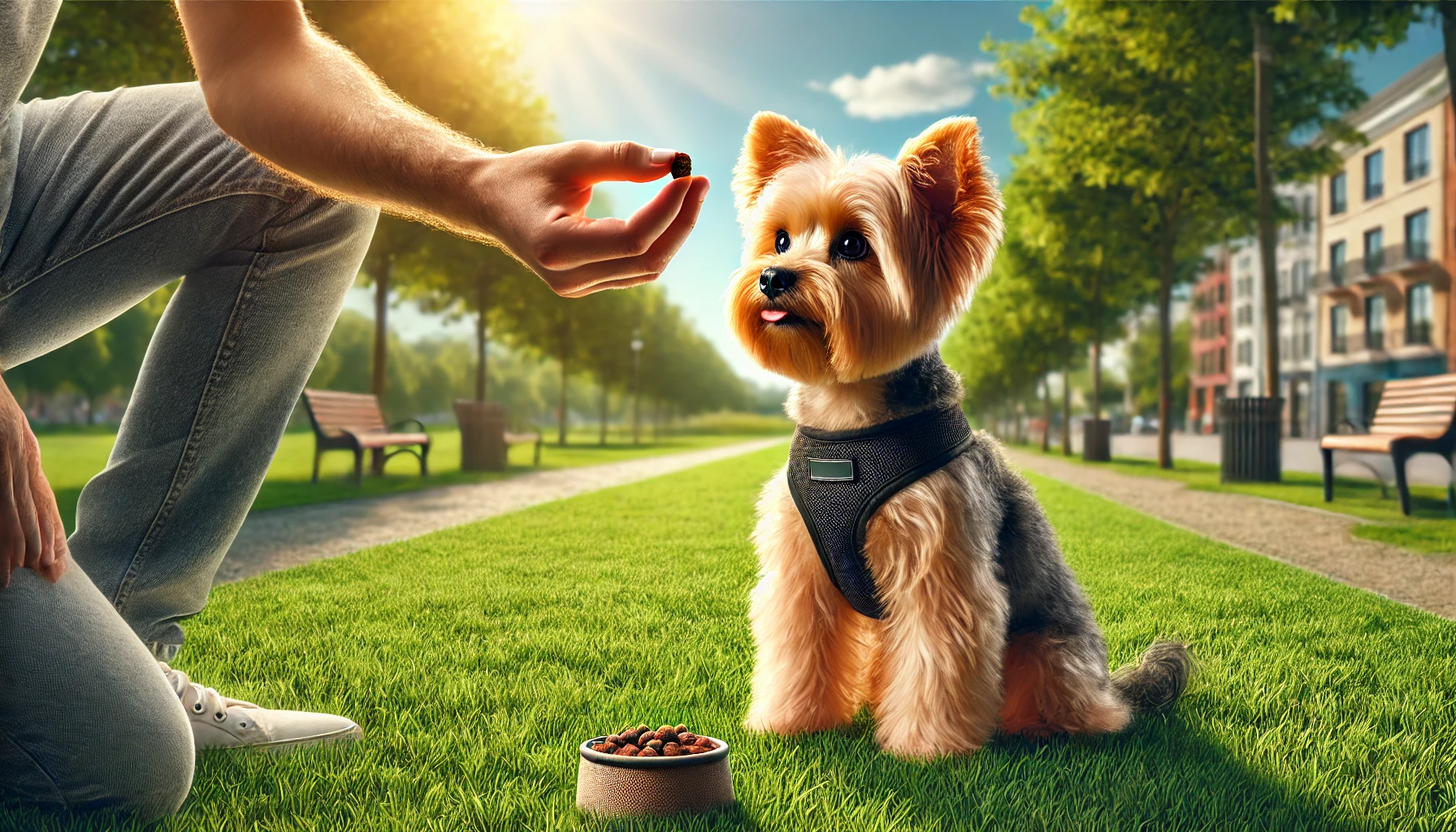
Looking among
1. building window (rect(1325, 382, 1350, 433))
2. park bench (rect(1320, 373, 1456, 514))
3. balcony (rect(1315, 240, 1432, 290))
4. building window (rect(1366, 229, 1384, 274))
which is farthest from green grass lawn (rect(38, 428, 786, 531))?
building window (rect(1325, 382, 1350, 433))

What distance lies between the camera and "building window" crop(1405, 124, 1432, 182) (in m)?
39.6

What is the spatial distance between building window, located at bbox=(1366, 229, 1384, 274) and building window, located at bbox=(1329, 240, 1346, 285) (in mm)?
1421

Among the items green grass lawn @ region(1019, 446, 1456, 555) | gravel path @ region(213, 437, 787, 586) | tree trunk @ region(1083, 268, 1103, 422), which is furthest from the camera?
tree trunk @ region(1083, 268, 1103, 422)

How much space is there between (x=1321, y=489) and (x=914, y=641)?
44.4 ft

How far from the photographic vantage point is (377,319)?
18.3 metres

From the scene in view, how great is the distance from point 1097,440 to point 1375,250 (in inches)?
1218

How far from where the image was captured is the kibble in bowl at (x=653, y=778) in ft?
7.10

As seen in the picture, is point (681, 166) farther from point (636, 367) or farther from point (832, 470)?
point (636, 367)

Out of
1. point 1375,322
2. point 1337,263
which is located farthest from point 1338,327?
point 1337,263

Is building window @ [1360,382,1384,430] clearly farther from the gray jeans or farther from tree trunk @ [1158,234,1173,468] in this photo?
the gray jeans

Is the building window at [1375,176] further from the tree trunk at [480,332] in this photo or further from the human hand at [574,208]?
the human hand at [574,208]

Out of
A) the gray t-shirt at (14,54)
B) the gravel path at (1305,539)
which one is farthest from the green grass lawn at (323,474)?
the gravel path at (1305,539)

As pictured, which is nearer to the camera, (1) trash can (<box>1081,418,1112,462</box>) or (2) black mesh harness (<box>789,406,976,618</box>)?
(2) black mesh harness (<box>789,406,976,618</box>)

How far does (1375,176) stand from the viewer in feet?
145
